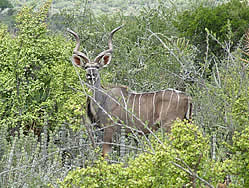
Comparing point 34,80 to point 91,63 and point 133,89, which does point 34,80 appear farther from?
point 133,89

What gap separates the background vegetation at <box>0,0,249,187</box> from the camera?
6.80 ft

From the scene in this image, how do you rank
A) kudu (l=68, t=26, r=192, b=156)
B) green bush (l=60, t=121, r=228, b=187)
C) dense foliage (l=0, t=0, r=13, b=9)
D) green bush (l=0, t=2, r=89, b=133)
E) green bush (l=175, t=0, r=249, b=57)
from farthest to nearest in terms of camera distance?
1. dense foliage (l=0, t=0, r=13, b=9)
2. green bush (l=175, t=0, r=249, b=57)
3. green bush (l=0, t=2, r=89, b=133)
4. kudu (l=68, t=26, r=192, b=156)
5. green bush (l=60, t=121, r=228, b=187)

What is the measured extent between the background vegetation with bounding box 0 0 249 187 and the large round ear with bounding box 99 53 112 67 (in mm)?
365

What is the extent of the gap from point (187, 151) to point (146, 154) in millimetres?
194

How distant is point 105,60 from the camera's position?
495cm

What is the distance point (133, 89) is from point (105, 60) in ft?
4.42

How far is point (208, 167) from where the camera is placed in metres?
2.06

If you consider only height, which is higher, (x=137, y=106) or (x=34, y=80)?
(x=34, y=80)

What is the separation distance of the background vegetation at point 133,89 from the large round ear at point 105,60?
37 centimetres

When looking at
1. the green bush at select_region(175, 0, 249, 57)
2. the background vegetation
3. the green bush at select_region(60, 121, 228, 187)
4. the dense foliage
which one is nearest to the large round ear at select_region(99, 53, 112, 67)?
the background vegetation

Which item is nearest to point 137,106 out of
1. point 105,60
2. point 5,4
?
point 105,60

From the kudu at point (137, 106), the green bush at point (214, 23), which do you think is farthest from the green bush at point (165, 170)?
the green bush at point (214, 23)

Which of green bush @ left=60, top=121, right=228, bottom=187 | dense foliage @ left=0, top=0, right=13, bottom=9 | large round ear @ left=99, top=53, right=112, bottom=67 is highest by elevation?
green bush @ left=60, top=121, right=228, bottom=187

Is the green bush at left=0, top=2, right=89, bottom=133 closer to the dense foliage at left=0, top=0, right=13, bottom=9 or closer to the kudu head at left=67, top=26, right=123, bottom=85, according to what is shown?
the kudu head at left=67, top=26, right=123, bottom=85
